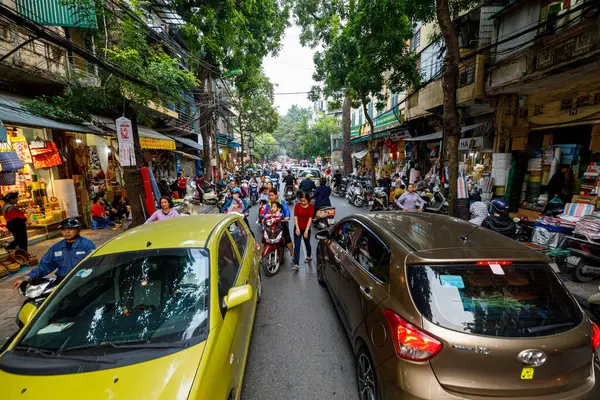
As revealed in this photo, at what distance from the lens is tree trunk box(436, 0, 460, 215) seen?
6172mm

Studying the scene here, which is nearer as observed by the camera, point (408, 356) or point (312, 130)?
point (408, 356)

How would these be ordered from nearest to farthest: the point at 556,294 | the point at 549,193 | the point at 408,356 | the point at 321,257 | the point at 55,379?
the point at 55,379
the point at 408,356
the point at 556,294
the point at 321,257
the point at 549,193

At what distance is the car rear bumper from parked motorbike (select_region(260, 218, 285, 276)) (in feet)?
12.3

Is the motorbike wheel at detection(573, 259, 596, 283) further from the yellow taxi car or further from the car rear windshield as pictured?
the yellow taxi car

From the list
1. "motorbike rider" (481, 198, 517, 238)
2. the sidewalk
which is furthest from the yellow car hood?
"motorbike rider" (481, 198, 517, 238)

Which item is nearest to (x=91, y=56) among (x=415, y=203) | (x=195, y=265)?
(x=195, y=265)

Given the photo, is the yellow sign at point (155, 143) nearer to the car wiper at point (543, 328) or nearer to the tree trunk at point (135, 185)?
the tree trunk at point (135, 185)

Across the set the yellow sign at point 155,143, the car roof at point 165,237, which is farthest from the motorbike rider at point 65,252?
the yellow sign at point 155,143

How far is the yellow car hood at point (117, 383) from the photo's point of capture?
1.53 m

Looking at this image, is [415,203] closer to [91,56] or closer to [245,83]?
[91,56]

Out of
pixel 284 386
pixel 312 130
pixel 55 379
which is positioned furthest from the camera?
pixel 312 130

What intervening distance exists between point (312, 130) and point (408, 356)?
126ft

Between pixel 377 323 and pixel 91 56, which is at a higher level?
pixel 91 56

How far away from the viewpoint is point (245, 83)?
1633 cm
